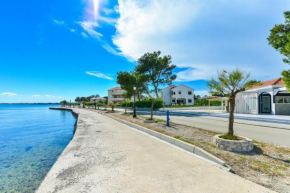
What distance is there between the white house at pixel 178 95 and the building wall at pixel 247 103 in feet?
107

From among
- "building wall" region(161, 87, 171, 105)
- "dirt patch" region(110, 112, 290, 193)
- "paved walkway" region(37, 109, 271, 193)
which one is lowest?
"paved walkway" region(37, 109, 271, 193)

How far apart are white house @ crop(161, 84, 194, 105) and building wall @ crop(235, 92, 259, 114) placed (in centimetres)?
3257

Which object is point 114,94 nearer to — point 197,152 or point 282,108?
point 282,108

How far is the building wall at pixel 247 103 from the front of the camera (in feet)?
65.0

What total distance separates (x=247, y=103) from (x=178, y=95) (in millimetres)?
33805

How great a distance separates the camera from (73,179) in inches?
150

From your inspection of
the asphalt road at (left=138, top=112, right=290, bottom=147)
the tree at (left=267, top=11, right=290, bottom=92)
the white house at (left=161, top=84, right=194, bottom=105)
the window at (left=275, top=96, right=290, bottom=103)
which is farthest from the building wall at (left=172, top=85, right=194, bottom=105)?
the asphalt road at (left=138, top=112, right=290, bottom=147)

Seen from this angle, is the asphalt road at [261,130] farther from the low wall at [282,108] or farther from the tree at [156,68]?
the tree at [156,68]

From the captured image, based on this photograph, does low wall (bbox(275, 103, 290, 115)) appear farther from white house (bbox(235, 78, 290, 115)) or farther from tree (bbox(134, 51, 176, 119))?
tree (bbox(134, 51, 176, 119))

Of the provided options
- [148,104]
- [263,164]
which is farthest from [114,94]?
[263,164]

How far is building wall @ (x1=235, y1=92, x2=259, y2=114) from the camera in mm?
19797

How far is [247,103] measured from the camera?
68.7 feet

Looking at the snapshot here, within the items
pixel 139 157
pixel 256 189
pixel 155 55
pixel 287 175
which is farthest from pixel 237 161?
pixel 155 55

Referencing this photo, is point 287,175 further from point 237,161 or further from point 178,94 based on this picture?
point 178,94
